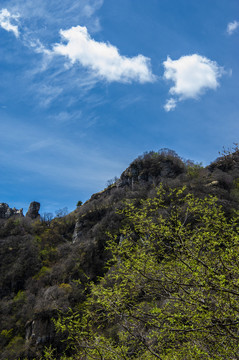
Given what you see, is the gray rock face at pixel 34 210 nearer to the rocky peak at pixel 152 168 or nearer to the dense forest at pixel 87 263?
the dense forest at pixel 87 263

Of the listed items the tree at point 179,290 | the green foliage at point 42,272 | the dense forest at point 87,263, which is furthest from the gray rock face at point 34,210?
the tree at point 179,290

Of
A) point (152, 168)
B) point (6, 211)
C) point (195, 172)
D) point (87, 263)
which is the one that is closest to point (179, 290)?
point (87, 263)

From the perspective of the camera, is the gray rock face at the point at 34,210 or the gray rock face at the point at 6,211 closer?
the gray rock face at the point at 6,211

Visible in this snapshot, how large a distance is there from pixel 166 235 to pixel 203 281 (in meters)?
1.46

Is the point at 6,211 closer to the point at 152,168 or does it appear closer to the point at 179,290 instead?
the point at 152,168

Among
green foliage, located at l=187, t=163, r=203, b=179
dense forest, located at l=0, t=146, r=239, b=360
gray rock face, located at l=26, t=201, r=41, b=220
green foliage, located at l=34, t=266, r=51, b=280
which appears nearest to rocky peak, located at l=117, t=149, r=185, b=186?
dense forest, located at l=0, t=146, r=239, b=360

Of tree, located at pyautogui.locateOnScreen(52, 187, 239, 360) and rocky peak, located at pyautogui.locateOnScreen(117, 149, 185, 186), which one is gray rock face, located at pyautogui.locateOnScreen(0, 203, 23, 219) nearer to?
rocky peak, located at pyautogui.locateOnScreen(117, 149, 185, 186)

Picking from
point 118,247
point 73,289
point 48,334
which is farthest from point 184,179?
point 118,247

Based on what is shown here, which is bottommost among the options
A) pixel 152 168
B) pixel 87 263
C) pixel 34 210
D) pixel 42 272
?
pixel 42 272

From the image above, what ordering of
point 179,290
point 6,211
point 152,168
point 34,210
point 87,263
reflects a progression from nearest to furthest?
point 179,290 → point 87,263 → point 152,168 → point 6,211 → point 34,210

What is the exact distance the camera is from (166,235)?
5797mm

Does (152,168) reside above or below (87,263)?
above

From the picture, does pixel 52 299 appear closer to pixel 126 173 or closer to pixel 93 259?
pixel 93 259

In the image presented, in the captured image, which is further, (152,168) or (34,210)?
(34,210)
